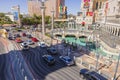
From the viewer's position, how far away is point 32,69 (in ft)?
95.0

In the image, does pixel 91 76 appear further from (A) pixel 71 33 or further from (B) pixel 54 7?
(B) pixel 54 7

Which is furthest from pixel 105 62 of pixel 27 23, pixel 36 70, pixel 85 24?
pixel 27 23

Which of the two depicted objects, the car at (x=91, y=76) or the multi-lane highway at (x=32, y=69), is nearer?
the car at (x=91, y=76)

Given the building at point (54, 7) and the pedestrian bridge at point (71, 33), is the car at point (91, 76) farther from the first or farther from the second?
the building at point (54, 7)

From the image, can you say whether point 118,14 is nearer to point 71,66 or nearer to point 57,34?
point 57,34

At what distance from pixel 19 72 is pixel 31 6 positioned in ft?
519

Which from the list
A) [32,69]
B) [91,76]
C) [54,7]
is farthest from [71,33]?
[54,7]

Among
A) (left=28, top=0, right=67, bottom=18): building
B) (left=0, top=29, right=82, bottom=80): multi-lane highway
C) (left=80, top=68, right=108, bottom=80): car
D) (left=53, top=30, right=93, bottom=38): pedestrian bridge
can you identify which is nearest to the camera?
(left=80, top=68, right=108, bottom=80): car

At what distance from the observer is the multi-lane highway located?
84.2 feet

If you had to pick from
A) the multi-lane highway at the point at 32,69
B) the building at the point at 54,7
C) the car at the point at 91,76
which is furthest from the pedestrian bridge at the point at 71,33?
the car at the point at 91,76

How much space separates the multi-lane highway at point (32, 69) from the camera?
84.2ft

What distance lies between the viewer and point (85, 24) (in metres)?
98.8

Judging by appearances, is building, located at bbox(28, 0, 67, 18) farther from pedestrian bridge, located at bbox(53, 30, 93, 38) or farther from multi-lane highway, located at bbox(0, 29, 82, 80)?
multi-lane highway, located at bbox(0, 29, 82, 80)

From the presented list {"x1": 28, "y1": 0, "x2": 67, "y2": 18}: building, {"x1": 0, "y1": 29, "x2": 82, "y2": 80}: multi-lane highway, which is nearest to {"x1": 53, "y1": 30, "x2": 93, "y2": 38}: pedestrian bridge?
{"x1": 28, "y1": 0, "x2": 67, "y2": 18}: building
